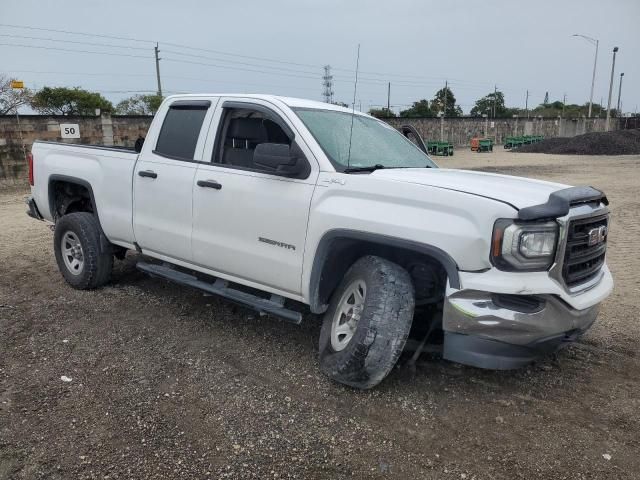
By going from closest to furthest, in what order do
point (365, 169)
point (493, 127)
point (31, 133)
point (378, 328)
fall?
1. point (378, 328)
2. point (365, 169)
3. point (31, 133)
4. point (493, 127)

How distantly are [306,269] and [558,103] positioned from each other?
378 ft

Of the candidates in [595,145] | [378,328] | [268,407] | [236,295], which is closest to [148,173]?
[236,295]

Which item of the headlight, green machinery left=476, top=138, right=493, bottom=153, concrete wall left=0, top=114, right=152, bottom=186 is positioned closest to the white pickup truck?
the headlight

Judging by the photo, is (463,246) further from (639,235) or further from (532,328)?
(639,235)

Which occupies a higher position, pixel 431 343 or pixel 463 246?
pixel 463 246

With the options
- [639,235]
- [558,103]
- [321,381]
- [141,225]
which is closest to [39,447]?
[321,381]

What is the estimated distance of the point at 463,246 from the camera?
10.4 ft

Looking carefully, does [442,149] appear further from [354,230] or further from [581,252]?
[354,230]

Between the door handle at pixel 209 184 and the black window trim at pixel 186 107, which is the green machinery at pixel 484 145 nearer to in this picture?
the black window trim at pixel 186 107

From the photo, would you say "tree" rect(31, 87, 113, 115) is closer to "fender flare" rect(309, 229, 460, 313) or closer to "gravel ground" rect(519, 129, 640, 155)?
"gravel ground" rect(519, 129, 640, 155)

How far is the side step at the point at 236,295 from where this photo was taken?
4.01 meters

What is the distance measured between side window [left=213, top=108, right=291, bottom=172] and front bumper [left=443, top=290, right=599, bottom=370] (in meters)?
2.10

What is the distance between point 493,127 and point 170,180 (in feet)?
169

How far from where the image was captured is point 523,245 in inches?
123
